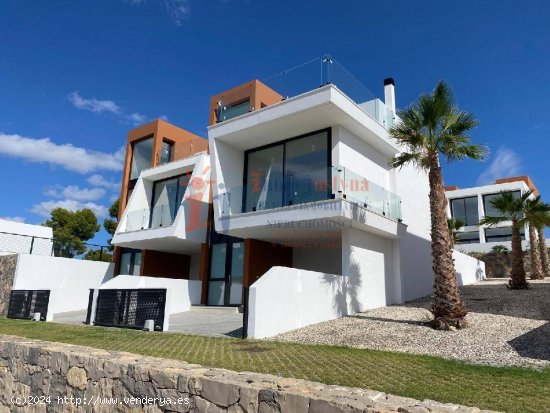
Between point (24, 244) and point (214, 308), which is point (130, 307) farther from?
point (24, 244)

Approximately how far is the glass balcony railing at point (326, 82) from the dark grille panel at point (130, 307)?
8.86 metres

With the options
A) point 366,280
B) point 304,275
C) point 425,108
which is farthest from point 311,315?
point 425,108

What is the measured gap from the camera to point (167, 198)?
23.1 meters

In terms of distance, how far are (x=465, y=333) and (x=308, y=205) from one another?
20.5 feet

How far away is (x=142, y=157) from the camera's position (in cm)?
2594

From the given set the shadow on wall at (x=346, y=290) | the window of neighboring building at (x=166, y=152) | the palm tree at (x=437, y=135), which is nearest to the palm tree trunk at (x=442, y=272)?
the palm tree at (x=437, y=135)

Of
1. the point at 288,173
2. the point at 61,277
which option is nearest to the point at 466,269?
the point at 288,173

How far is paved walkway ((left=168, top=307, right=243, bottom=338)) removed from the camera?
471 inches

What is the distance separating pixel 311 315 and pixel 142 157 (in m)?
18.0

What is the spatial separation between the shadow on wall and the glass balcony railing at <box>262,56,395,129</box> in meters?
6.44

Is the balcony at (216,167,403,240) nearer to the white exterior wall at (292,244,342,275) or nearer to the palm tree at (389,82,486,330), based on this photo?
the white exterior wall at (292,244,342,275)

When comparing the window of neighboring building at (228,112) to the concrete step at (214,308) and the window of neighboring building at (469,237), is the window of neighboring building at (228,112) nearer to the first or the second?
the concrete step at (214,308)

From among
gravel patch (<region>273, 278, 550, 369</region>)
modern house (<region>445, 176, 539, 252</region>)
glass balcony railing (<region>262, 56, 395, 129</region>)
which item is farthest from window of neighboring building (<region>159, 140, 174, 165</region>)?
modern house (<region>445, 176, 539, 252</region>)

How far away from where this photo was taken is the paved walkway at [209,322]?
12.0 meters
